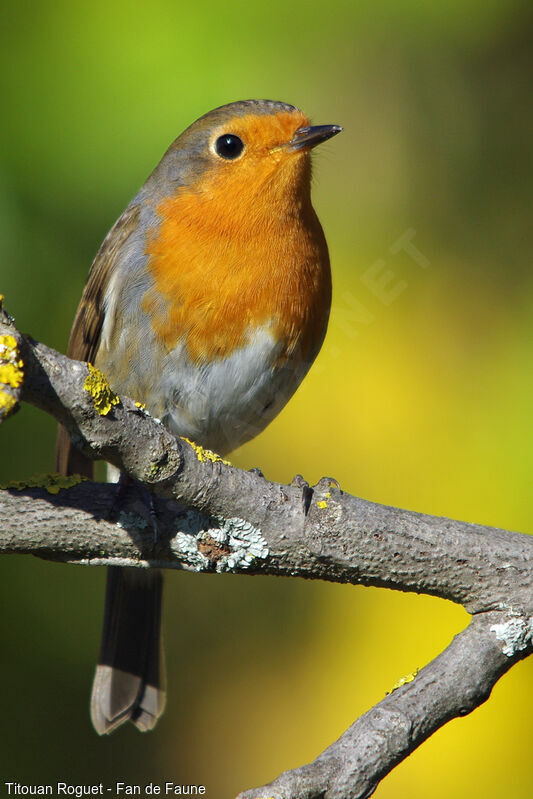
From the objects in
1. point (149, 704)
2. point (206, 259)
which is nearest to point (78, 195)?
point (206, 259)

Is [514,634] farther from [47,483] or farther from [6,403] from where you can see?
[6,403]

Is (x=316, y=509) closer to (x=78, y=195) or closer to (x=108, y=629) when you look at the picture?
(x=78, y=195)

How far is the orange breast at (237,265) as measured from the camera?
313 cm

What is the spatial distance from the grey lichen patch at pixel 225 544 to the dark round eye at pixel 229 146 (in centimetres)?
140

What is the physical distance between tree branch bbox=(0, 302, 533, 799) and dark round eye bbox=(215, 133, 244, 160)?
1296mm

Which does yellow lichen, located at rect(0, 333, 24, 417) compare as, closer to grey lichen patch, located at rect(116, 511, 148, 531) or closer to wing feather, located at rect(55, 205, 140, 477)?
grey lichen patch, located at rect(116, 511, 148, 531)

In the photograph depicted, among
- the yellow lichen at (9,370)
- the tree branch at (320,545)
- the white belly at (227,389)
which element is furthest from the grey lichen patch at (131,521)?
the yellow lichen at (9,370)

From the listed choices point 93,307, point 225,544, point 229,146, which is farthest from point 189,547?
point 229,146

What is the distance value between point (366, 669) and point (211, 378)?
1076 mm

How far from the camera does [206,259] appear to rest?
3166mm

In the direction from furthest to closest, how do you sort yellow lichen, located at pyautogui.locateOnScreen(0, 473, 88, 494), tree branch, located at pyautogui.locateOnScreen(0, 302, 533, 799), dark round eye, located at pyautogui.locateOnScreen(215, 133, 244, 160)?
dark round eye, located at pyautogui.locateOnScreen(215, 133, 244, 160)
yellow lichen, located at pyautogui.locateOnScreen(0, 473, 88, 494)
tree branch, located at pyautogui.locateOnScreen(0, 302, 533, 799)

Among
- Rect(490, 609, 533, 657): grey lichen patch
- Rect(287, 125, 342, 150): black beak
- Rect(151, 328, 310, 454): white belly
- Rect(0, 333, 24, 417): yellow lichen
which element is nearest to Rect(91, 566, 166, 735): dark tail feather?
Rect(151, 328, 310, 454): white belly

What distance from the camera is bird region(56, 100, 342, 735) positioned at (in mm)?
3154

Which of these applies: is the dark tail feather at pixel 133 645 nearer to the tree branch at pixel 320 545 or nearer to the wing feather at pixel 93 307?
the wing feather at pixel 93 307
